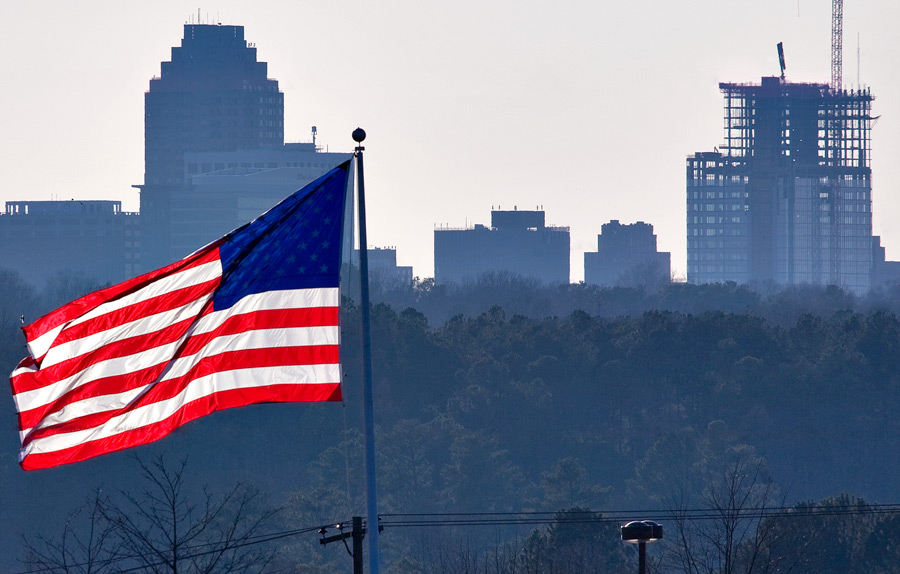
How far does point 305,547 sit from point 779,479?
4329 centimetres

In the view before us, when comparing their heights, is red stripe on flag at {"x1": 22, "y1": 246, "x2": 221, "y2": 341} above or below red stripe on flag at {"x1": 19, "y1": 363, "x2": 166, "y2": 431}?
above

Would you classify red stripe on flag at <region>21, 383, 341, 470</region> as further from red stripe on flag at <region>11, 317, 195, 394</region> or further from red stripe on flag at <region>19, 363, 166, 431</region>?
red stripe on flag at <region>11, 317, 195, 394</region>

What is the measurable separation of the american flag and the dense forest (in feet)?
237

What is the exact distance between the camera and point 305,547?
296 ft

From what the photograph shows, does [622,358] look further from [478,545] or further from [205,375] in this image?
[205,375]

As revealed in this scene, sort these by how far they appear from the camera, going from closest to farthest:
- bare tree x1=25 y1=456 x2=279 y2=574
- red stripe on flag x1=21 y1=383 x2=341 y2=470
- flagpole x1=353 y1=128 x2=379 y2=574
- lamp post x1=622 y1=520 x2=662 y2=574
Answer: flagpole x1=353 y1=128 x2=379 y2=574
red stripe on flag x1=21 y1=383 x2=341 y2=470
lamp post x1=622 y1=520 x2=662 y2=574
bare tree x1=25 y1=456 x2=279 y2=574

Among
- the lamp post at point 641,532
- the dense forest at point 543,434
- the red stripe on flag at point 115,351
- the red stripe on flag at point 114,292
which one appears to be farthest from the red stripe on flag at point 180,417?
the dense forest at point 543,434

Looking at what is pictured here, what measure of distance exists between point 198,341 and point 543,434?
110753mm

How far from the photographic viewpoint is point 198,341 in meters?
17.0

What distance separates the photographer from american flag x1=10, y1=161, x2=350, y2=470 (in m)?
16.9

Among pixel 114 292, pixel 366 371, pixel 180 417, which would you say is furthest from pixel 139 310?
pixel 366 371

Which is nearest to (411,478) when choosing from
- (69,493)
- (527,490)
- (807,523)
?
(527,490)

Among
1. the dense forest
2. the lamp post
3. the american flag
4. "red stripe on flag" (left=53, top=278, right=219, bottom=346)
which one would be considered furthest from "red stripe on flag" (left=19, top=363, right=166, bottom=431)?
the dense forest

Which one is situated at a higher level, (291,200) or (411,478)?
(291,200)
